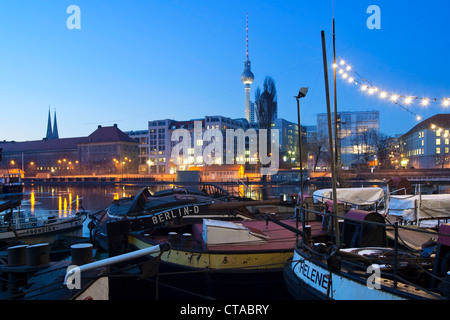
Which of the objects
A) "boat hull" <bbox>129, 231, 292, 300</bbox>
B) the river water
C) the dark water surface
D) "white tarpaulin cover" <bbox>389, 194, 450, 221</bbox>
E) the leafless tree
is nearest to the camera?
"boat hull" <bbox>129, 231, 292, 300</bbox>

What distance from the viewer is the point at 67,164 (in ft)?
430

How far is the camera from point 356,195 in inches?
634

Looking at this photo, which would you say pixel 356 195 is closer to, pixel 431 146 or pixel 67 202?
pixel 67 202

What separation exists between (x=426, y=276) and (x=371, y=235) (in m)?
1.95

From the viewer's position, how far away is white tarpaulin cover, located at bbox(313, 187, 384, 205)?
52.1 feet

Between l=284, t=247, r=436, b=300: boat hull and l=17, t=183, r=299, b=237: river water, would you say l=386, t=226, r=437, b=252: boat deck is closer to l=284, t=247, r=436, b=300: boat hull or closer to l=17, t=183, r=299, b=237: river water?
l=284, t=247, r=436, b=300: boat hull

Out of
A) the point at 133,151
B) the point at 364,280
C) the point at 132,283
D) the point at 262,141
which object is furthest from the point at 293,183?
the point at 133,151

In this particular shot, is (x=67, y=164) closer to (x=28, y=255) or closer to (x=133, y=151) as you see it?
(x=133, y=151)

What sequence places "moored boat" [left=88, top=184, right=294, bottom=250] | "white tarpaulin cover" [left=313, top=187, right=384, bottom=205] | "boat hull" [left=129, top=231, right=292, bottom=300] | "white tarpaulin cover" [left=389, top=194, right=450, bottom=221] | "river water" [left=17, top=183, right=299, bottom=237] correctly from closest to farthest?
"boat hull" [left=129, top=231, right=292, bottom=300] < "white tarpaulin cover" [left=389, top=194, right=450, bottom=221] < "moored boat" [left=88, top=184, right=294, bottom=250] < "white tarpaulin cover" [left=313, top=187, right=384, bottom=205] < "river water" [left=17, top=183, right=299, bottom=237]

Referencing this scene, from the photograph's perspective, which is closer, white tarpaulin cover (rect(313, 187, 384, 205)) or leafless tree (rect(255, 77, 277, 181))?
white tarpaulin cover (rect(313, 187, 384, 205))

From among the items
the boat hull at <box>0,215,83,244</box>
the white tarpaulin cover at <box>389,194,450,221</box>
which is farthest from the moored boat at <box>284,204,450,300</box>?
the boat hull at <box>0,215,83,244</box>

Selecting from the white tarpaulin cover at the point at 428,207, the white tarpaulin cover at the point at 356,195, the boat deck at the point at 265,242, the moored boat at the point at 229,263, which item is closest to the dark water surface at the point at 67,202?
the boat deck at the point at 265,242

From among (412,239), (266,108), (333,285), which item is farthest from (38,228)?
(266,108)

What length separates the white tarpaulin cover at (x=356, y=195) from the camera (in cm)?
1589
